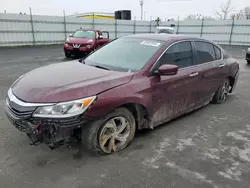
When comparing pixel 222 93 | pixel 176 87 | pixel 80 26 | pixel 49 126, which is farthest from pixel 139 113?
pixel 80 26

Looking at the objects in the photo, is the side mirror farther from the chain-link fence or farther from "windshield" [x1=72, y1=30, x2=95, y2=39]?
the chain-link fence

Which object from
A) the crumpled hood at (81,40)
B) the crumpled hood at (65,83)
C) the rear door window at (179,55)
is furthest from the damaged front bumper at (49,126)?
the crumpled hood at (81,40)

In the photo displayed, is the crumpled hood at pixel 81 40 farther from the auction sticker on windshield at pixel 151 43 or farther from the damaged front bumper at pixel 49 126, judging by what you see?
the damaged front bumper at pixel 49 126

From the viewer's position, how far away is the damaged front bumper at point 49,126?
240cm

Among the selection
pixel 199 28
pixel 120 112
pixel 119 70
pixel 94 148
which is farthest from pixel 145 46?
pixel 199 28

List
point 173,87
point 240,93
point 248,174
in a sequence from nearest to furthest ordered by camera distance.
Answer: point 248,174
point 173,87
point 240,93

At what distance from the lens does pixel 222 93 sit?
508 centimetres

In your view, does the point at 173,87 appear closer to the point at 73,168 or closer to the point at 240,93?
the point at 73,168

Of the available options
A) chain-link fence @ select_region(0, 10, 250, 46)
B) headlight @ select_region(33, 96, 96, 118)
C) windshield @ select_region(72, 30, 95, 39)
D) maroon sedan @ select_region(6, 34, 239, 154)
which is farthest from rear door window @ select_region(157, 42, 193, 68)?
Answer: chain-link fence @ select_region(0, 10, 250, 46)

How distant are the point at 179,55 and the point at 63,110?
2.23 metres

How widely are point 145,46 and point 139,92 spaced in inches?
38.1

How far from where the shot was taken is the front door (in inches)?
131

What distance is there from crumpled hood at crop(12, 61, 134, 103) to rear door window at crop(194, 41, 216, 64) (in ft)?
5.81

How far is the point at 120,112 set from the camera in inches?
113
